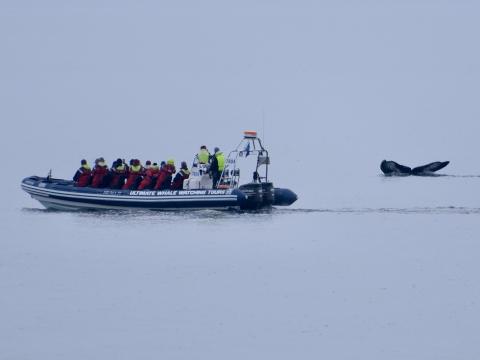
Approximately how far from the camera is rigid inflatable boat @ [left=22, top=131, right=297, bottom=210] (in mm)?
40938

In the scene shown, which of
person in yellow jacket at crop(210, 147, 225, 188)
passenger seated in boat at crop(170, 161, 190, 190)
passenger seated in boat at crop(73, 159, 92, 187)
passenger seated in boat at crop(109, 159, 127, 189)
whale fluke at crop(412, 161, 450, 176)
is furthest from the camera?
whale fluke at crop(412, 161, 450, 176)

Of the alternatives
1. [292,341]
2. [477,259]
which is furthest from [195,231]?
[292,341]

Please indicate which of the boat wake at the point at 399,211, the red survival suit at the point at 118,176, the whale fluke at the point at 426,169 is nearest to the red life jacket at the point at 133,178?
the red survival suit at the point at 118,176

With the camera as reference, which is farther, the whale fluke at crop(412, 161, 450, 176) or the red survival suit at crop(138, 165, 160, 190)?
the whale fluke at crop(412, 161, 450, 176)

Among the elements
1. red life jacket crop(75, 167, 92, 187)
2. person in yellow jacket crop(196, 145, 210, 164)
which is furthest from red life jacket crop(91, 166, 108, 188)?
person in yellow jacket crop(196, 145, 210, 164)

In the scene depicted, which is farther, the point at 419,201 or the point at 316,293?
the point at 419,201

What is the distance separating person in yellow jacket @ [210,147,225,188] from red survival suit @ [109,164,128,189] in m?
3.32

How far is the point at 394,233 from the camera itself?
135ft

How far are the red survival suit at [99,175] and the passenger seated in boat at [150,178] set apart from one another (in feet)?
4.74

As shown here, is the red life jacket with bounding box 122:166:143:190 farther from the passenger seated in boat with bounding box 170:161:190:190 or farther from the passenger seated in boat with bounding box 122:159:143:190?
the passenger seated in boat with bounding box 170:161:190:190

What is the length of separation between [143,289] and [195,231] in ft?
36.3

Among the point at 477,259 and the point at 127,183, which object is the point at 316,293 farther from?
the point at 127,183

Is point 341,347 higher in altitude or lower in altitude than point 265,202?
lower

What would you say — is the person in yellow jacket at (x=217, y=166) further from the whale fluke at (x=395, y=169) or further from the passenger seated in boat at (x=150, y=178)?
the whale fluke at (x=395, y=169)
